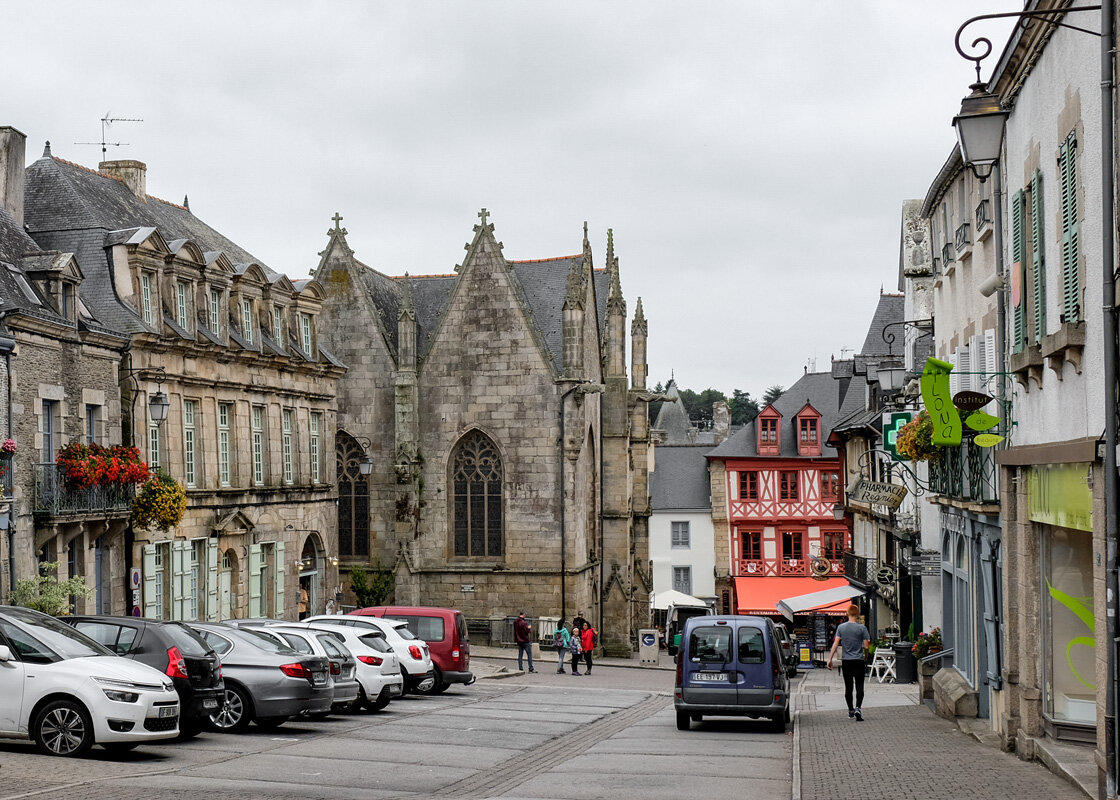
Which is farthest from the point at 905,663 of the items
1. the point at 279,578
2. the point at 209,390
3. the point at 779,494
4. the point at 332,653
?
the point at 779,494

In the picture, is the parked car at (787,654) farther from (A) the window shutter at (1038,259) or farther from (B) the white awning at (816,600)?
(A) the window shutter at (1038,259)

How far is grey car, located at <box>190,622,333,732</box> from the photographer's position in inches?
686

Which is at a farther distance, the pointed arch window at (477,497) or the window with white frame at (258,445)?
the pointed arch window at (477,497)

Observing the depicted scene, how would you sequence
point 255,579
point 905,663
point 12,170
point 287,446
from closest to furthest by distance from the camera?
point 12,170 → point 905,663 → point 255,579 → point 287,446

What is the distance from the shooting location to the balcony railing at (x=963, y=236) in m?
20.5

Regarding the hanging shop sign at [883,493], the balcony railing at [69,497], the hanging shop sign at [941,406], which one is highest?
the hanging shop sign at [941,406]

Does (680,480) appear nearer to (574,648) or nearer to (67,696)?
(574,648)

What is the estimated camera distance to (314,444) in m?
37.5

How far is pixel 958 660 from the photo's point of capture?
2166 cm

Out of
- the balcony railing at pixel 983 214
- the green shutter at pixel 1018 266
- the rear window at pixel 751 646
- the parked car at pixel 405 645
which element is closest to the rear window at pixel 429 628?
the parked car at pixel 405 645

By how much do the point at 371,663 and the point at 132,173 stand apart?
1833 centimetres

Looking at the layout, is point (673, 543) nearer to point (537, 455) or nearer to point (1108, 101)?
point (537, 455)

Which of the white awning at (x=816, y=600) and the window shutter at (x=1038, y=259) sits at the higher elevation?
the window shutter at (x=1038, y=259)

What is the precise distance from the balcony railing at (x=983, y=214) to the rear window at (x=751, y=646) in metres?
6.19
